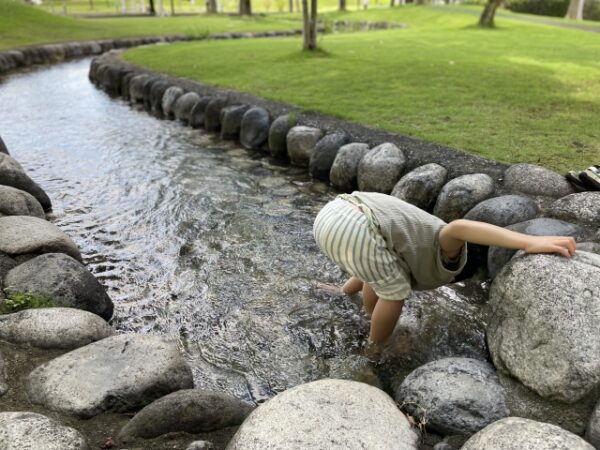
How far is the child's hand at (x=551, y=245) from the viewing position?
283 cm

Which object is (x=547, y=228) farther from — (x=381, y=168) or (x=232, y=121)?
(x=232, y=121)

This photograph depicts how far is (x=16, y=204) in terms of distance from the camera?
4793 millimetres

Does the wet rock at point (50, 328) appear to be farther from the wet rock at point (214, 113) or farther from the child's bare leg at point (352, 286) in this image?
the wet rock at point (214, 113)

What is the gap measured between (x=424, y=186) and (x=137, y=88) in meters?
7.69

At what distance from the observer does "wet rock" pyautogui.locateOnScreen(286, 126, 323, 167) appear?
6707 mm

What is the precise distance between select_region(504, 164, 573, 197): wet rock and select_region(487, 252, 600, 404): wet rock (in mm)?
1613

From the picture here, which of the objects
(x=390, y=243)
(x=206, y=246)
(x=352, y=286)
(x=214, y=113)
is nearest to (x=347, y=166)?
(x=206, y=246)

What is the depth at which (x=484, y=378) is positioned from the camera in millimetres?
2758

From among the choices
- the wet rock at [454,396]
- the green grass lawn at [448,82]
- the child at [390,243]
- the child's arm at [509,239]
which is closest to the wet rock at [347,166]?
the green grass lawn at [448,82]

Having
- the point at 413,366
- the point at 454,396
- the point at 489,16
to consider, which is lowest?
the point at 413,366

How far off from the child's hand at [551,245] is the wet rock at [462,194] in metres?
1.66

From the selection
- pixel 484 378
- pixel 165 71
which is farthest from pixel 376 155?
pixel 165 71

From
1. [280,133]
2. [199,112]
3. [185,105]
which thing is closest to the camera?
[280,133]

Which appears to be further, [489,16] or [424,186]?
[489,16]
